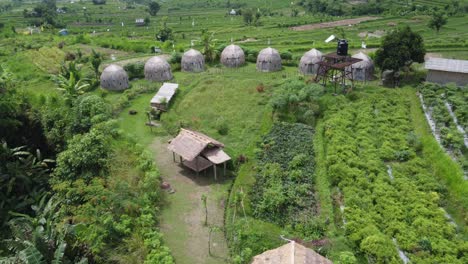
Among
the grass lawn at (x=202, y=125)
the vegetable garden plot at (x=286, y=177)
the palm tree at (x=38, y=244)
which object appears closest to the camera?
the palm tree at (x=38, y=244)

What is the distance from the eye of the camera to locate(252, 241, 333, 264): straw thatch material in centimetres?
1624

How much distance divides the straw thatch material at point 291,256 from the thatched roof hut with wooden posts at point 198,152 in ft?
28.6

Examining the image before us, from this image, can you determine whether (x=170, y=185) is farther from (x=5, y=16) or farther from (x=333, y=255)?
(x=5, y=16)

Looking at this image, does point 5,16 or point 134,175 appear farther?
point 5,16

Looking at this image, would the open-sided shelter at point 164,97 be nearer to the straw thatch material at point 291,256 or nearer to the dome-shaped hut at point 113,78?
the dome-shaped hut at point 113,78

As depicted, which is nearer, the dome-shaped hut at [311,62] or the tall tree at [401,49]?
the tall tree at [401,49]

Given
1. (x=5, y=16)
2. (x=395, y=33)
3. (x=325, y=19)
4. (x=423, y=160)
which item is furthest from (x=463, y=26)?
(x=5, y=16)

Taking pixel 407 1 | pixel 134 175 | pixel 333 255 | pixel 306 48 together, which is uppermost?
pixel 407 1

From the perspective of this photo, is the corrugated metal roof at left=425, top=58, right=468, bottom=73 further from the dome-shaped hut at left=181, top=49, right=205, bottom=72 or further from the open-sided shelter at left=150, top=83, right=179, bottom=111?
the open-sided shelter at left=150, top=83, right=179, bottom=111

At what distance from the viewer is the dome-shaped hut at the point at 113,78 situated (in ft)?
Result: 132

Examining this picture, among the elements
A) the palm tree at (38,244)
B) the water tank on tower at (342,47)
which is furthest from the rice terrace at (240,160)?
the water tank on tower at (342,47)

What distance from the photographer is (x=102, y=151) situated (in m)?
25.8

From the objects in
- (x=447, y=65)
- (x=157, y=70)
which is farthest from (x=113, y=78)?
(x=447, y=65)

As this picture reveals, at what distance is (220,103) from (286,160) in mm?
12153
